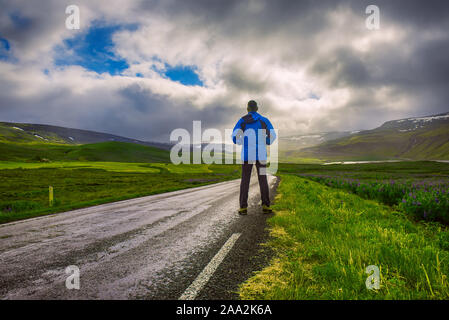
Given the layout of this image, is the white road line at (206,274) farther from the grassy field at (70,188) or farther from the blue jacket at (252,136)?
the grassy field at (70,188)

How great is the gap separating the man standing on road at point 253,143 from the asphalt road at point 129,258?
1305mm

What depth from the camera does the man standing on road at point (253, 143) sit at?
7590 mm

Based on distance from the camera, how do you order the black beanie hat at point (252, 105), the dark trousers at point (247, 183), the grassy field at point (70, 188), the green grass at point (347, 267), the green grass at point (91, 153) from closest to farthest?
the green grass at point (347, 267)
the dark trousers at point (247, 183)
the black beanie hat at point (252, 105)
the grassy field at point (70, 188)
the green grass at point (91, 153)

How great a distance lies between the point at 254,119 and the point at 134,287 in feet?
20.3

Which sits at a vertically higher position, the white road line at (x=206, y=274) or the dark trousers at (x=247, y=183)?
the dark trousers at (x=247, y=183)

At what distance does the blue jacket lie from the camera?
25.0ft

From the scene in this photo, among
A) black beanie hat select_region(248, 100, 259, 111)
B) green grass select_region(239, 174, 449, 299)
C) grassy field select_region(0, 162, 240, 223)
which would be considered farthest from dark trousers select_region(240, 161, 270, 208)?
grassy field select_region(0, 162, 240, 223)

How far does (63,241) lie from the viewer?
4.98 meters

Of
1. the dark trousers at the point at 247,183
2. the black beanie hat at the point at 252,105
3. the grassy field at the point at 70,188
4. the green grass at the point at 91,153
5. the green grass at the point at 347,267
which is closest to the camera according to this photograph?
the green grass at the point at 347,267

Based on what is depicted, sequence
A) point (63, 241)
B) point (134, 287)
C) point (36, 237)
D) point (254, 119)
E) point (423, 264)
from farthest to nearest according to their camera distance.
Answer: point (254, 119), point (36, 237), point (63, 241), point (423, 264), point (134, 287)

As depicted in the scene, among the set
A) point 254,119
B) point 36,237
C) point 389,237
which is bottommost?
point 36,237

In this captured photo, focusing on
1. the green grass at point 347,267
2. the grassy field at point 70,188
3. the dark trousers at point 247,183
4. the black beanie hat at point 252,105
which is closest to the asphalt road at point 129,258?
the green grass at point 347,267
